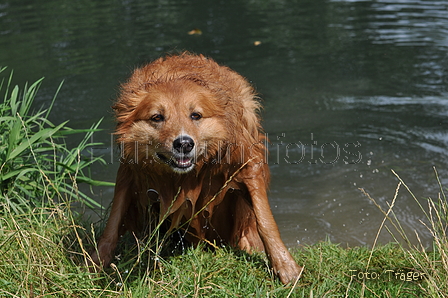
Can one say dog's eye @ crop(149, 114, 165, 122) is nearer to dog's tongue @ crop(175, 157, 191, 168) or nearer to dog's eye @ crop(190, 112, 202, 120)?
dog's eye @ crop(190, 112, 202, 120)

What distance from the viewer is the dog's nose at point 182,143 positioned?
3.66 meters

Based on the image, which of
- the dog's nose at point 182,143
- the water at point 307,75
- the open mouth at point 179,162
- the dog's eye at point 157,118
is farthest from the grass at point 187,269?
the water at point 307,75

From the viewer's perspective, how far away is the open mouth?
377 centimetres

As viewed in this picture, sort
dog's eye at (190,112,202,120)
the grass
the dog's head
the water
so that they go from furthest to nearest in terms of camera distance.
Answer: the water → dog's eye at (190,112,202,120) → the dog's head → the grass

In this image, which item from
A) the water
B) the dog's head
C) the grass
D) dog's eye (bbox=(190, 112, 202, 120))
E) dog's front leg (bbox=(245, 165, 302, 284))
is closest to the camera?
the grass

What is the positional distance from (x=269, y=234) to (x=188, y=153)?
3.20ft

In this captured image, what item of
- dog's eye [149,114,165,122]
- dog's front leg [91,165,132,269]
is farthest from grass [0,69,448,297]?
dog's eye [149,114,165,122]

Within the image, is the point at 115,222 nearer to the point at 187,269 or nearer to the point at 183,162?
the point at 187,269

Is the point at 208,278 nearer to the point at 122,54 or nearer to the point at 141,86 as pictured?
the point at 141,86

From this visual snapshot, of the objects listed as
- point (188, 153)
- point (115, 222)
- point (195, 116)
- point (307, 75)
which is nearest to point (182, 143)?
point (188, 153)

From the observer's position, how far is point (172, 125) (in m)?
3.74

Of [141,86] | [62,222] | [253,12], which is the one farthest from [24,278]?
[253,12]

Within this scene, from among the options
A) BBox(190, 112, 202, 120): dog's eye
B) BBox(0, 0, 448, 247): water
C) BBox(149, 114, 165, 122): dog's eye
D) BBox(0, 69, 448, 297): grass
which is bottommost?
BBox(0, 0, 448, 247): water

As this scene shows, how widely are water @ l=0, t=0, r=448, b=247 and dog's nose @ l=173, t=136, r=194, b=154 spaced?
2403 mm
